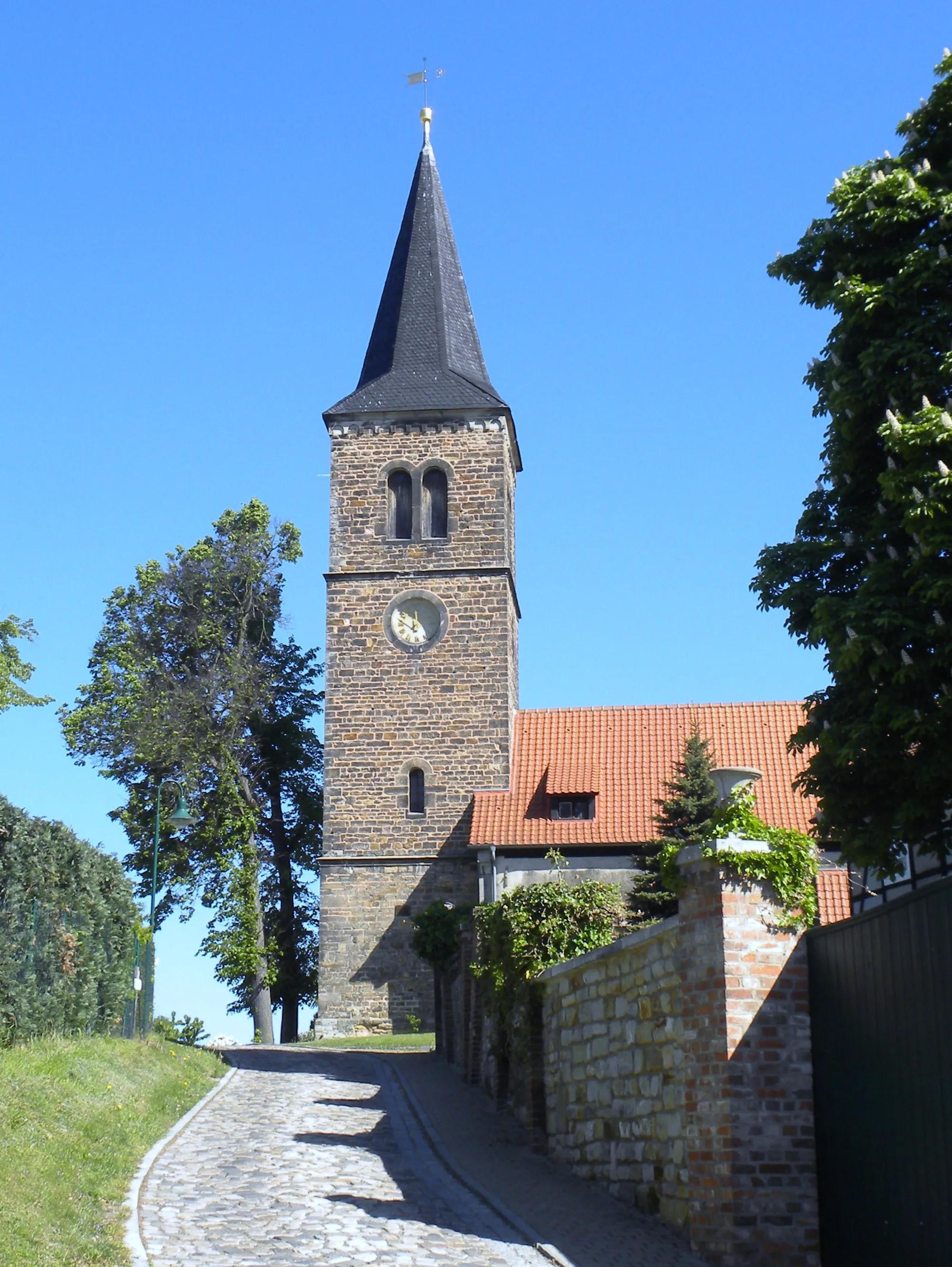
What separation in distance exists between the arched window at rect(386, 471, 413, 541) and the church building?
0.04 m

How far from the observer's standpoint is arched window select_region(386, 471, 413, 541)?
111 ft

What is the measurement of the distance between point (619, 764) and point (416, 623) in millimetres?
5236

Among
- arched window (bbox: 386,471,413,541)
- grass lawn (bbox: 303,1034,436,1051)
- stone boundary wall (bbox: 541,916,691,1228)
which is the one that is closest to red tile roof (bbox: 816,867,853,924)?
grass lawn (bbox: 303,1034,436,1051)

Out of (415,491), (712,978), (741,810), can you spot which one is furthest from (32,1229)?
(415,491)

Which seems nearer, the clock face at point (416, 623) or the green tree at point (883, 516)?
the green tree at point (883, 516)

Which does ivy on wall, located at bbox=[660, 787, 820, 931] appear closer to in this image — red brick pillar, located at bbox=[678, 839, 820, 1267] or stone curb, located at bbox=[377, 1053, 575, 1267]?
red brick pillar, located at bbox=[678, 839, 820, 1267]

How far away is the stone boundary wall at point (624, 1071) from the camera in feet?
33.6

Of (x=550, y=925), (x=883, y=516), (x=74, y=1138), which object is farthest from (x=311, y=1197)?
(x=883, y=516)

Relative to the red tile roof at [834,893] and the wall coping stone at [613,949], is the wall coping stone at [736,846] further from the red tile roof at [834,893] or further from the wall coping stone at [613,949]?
the red tile roof at [834,893]

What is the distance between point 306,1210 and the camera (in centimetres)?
1062

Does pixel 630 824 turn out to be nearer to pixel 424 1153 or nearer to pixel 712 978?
pixel 424 1153

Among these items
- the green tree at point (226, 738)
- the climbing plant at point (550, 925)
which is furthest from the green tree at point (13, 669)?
the climbing plant at point (550, 925)

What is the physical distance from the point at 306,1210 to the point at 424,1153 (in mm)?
3309

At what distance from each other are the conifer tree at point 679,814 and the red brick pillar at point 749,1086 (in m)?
14.9
